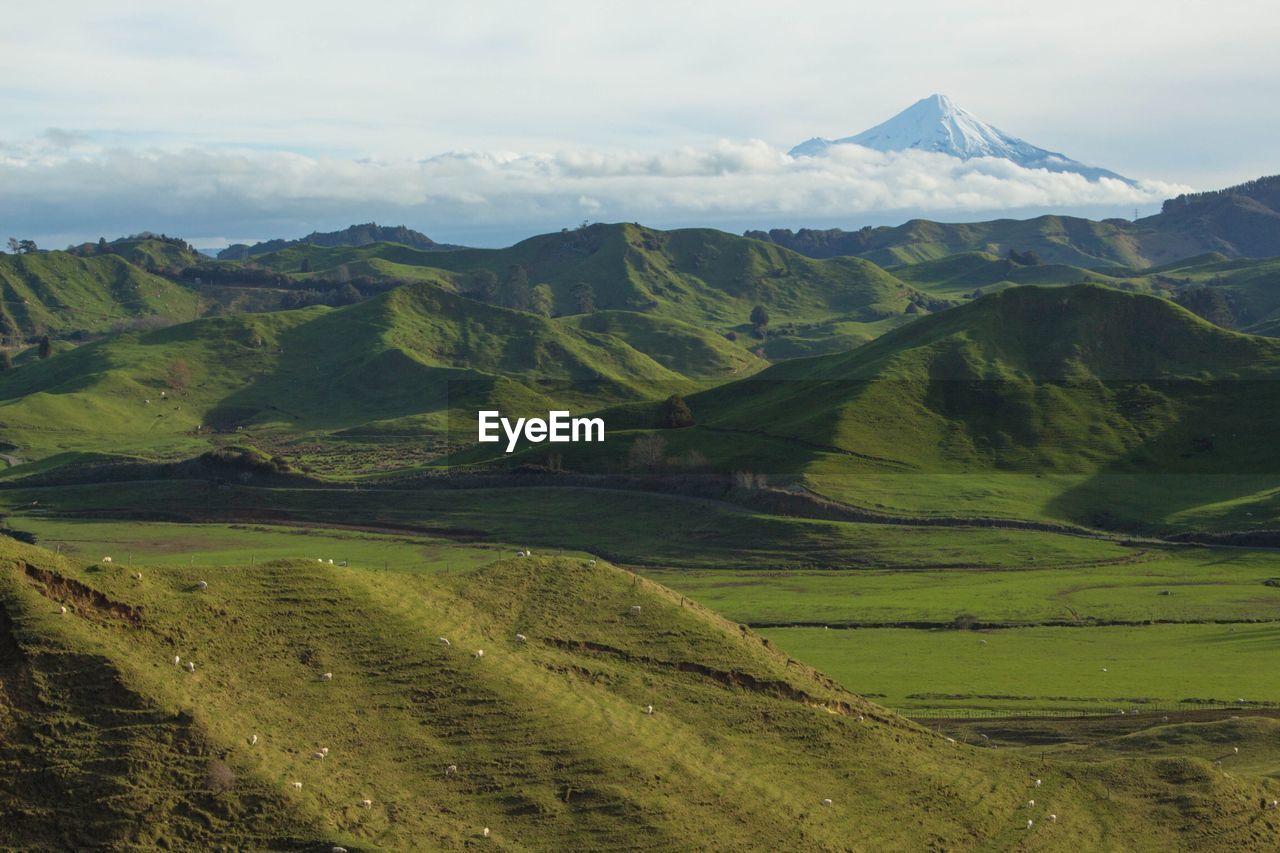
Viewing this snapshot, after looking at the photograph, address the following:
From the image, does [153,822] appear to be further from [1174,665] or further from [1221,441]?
[1221,441]

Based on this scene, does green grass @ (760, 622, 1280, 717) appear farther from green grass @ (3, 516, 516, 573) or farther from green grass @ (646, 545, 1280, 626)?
green grass @ (3, 516, 516, 573)

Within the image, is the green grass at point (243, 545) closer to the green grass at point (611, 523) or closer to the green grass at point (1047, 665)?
the green grass at point (611, 523)

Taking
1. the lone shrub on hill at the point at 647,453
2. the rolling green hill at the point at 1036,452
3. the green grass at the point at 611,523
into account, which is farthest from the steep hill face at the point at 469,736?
the lone shrub on hill at the point at 647,453

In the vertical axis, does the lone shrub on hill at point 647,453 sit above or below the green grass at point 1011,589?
above

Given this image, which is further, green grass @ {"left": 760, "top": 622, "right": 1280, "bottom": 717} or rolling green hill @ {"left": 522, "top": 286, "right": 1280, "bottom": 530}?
rolling green hill @ {"left": 522, "top": 286, "right": 1280, "bottom": 530}

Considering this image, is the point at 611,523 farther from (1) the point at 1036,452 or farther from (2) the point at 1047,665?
(2) the point at 1047,665

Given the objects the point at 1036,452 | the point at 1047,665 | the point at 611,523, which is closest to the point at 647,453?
the point at 611,523

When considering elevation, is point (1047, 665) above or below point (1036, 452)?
below

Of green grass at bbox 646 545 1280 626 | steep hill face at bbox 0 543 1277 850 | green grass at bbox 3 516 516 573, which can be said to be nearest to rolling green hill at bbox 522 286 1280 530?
green grass at bbox 646 545 1280 626

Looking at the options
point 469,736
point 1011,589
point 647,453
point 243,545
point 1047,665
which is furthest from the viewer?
point 647,453
